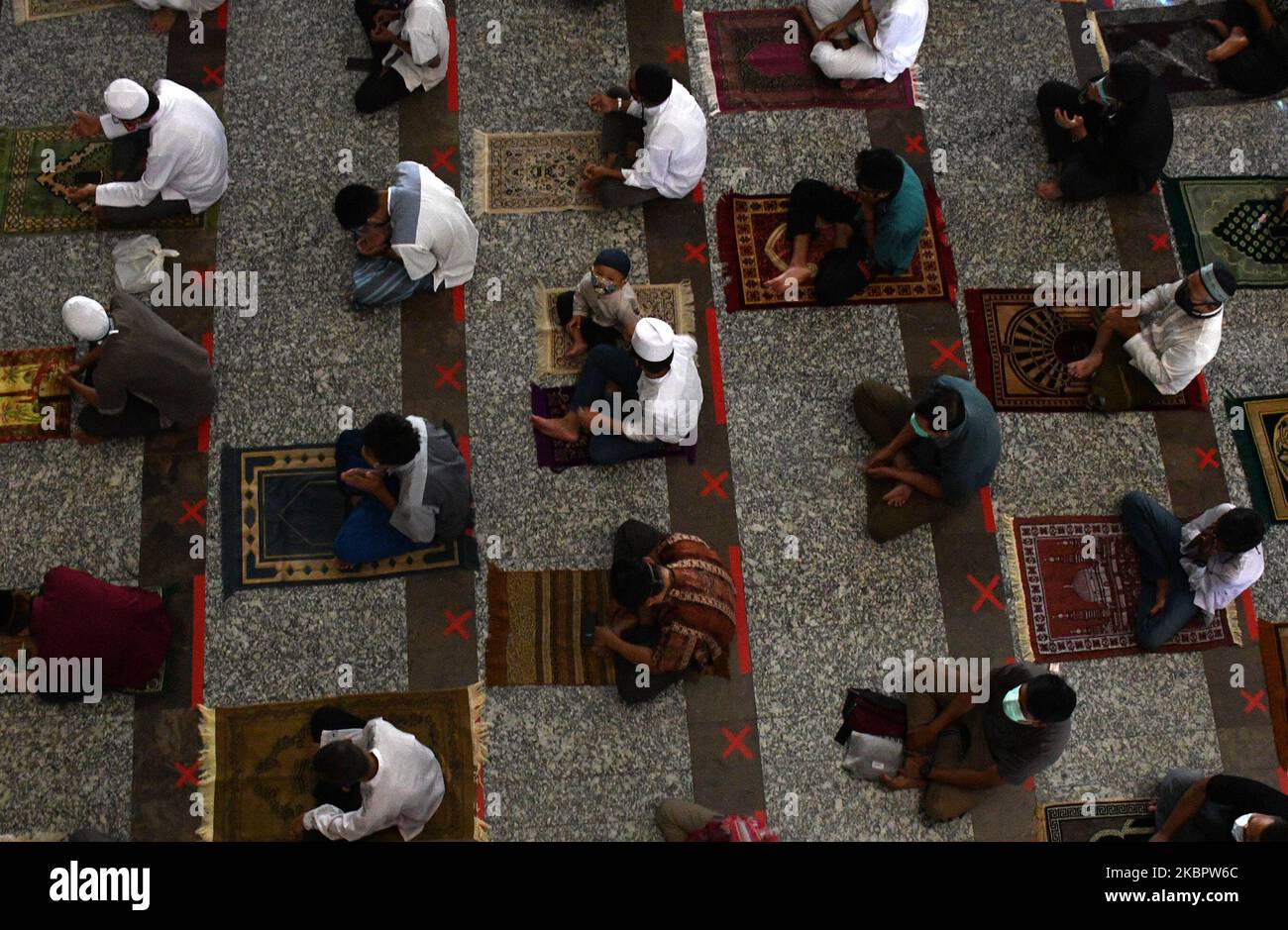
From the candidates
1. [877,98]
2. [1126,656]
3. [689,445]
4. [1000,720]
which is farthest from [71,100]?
[1126,656]

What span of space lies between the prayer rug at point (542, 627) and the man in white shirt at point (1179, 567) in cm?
222

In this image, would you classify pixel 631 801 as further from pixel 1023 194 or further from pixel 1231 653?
pixel 1023 194

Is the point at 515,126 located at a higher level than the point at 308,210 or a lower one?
higher

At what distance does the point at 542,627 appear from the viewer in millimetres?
4336

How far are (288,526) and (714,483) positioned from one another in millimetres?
1763

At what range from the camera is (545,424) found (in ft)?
14.8

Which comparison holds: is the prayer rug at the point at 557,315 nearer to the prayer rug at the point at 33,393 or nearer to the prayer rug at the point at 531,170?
the prayer rug at the point at 531,170

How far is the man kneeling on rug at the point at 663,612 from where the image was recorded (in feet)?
12.9

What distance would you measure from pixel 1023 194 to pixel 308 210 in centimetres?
331

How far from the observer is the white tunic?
475 centimetres

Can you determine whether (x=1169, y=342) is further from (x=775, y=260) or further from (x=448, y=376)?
(x=448, y=376)

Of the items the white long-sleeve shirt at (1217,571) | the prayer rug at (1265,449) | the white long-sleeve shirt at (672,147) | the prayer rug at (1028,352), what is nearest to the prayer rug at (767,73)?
the white long-sleeve shirt at (672,147)
